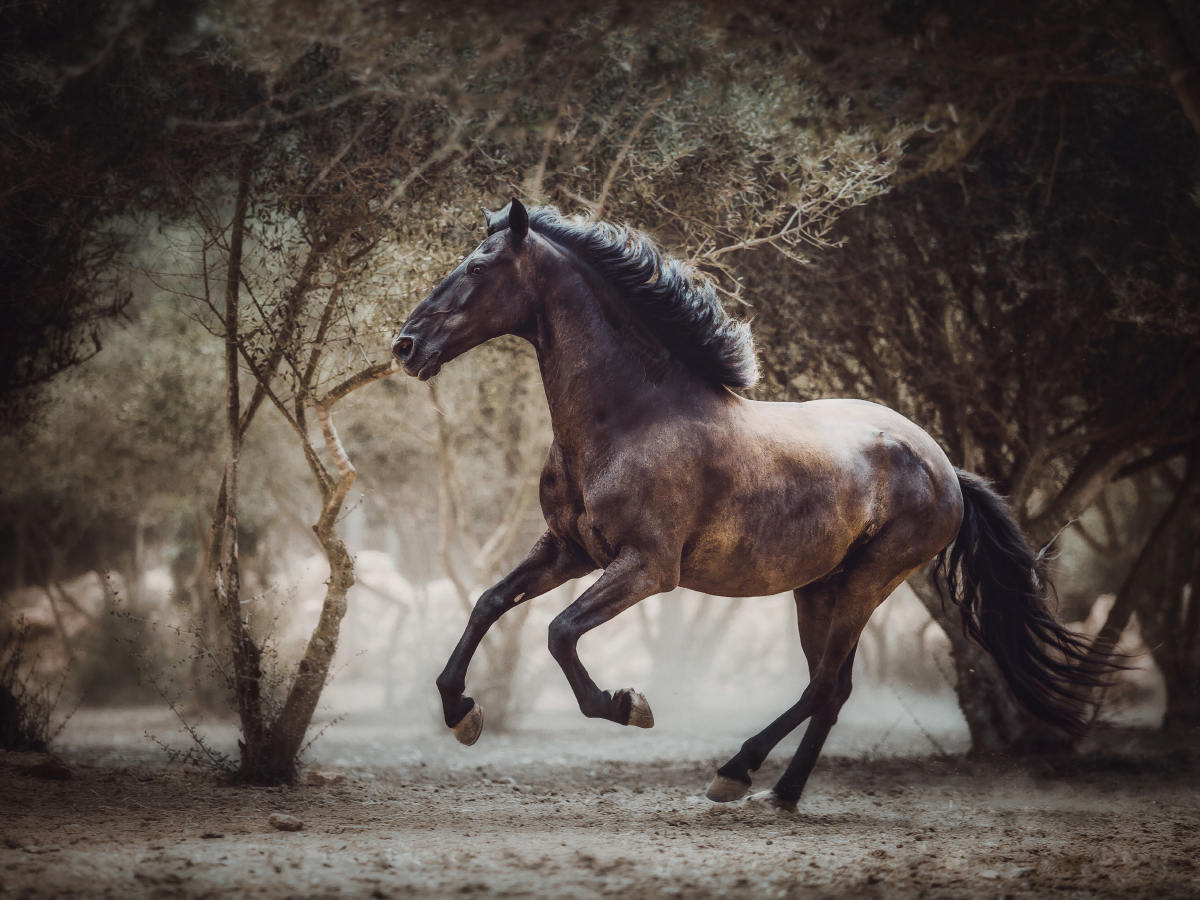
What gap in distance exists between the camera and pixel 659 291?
495 centimetres

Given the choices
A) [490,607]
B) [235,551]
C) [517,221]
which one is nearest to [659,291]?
[517,221]

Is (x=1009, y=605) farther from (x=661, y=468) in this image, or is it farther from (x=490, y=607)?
A: (x=490, y=607)

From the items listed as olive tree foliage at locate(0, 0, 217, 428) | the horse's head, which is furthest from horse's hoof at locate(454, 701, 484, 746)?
olive tree foliage at locate(0, 0, 217, 428)

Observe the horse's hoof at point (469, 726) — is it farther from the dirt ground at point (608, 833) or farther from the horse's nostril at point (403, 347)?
the horse's nostril at point (403, 347)

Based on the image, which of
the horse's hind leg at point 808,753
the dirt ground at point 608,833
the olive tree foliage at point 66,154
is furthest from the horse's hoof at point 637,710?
the olive tree foliage at point 66,154

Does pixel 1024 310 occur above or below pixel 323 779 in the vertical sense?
above

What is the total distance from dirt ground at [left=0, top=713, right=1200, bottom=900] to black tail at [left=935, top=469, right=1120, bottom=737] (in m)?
0.75

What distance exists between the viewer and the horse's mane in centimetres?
493

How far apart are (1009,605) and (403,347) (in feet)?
13.3

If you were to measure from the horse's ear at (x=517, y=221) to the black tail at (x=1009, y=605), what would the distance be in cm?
328

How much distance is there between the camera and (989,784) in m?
7.64

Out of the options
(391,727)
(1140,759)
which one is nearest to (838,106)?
(1140,759)

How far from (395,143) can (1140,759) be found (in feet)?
26.6

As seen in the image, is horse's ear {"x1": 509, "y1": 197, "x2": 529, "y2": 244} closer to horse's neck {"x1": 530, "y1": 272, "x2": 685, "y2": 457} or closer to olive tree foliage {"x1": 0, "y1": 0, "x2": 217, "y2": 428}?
horse's neck {"x1": 530, "y1": 272, "x2": 685, "y2": 457}
